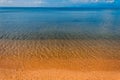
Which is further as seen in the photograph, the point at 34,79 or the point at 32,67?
the point at 32,67

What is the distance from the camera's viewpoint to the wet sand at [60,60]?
9.23 metres

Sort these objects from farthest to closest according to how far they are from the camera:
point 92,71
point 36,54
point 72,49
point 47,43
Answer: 1. point 47,43
2. point 72,49
3. point 36,54
4. point 92,71

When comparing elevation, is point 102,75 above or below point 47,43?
above

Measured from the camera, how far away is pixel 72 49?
13625mm

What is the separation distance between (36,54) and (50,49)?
1326 mm

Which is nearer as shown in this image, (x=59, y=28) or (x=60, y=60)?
(x=60, y=60)

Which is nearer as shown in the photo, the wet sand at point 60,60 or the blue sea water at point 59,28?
the wet sand at point 60,60

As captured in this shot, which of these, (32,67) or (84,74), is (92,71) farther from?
(32,67)

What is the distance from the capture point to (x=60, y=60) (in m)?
11.5

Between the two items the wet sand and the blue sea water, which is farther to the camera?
the blue sea water

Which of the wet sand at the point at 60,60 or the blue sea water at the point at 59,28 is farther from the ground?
the wet sand at the point at 60,60

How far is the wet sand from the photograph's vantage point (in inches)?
364

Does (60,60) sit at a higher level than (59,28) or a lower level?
higher


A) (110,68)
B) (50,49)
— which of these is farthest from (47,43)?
(110,68)
